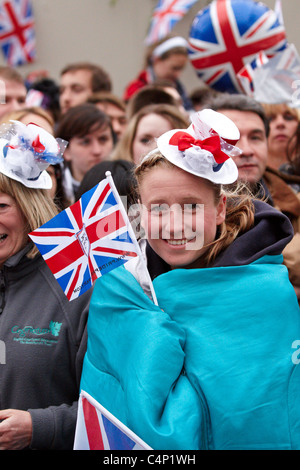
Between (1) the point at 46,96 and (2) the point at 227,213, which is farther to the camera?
(1) the point at 46,96

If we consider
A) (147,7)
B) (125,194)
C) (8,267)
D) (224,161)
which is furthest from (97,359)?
(147,7)

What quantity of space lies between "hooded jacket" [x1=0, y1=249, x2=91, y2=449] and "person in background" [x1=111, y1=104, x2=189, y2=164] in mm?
1897

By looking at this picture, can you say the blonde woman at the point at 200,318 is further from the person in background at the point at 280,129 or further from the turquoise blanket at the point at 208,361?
the person in background at the point at 280,129

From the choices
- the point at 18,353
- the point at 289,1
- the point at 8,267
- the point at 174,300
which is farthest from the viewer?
the point at 289,1

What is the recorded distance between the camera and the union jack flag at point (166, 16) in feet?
26.0

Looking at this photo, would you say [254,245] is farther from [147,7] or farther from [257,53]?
[147,7]

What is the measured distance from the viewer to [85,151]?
495 cm

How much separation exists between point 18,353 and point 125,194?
1095 mm

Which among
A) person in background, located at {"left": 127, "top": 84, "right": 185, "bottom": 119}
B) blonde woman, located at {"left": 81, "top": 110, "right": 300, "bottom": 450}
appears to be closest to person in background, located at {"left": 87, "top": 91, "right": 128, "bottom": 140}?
person in background, located at {"left": 127, "top": 84, "right": 185, "bottom": 119}

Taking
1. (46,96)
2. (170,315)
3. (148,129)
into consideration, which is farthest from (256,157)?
(46,96)

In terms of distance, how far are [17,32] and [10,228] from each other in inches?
317

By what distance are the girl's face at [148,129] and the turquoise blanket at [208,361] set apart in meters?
2.22

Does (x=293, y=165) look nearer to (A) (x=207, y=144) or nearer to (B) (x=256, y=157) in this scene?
(B) (x=256, y=157)

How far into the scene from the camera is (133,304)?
7.77 ft
